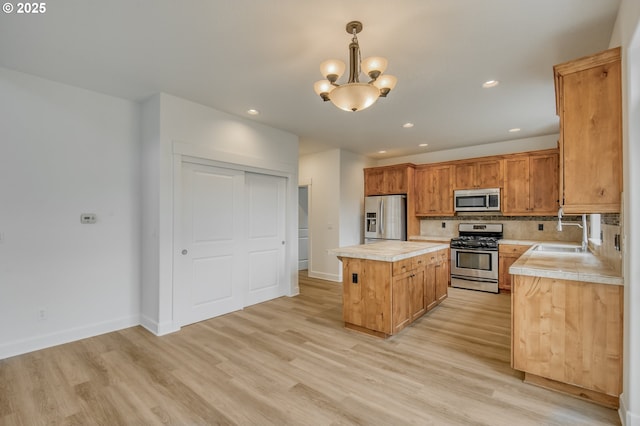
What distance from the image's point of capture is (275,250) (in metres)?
4.84

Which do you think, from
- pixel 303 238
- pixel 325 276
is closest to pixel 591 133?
pixel 325 276

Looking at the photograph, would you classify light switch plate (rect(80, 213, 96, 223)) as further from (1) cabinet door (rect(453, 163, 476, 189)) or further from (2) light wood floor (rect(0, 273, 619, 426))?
(1) cabinet door (rect(453, 163, 476, 189))

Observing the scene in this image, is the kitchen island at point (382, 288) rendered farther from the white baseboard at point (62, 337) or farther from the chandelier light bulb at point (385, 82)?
the white baseboard at point (62, 337)

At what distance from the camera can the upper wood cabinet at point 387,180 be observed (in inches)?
243

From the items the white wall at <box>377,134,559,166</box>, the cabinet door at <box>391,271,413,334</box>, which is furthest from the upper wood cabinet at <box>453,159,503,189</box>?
the cabinet door at <box>391,271,413,334</box>

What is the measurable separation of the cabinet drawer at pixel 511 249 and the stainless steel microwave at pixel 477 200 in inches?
27.1

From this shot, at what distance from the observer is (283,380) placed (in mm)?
2414

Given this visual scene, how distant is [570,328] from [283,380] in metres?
2.25

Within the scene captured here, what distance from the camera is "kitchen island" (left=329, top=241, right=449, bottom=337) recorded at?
3.17 meters

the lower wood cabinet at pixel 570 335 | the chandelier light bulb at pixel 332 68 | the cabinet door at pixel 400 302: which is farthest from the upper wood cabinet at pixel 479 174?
the chandelier light bulb at pixel 332 68

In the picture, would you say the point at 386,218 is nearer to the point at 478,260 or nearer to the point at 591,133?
the point at 478,260

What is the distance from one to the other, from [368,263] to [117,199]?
3087 millimetres

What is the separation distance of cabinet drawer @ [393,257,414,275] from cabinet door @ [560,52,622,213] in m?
1.54

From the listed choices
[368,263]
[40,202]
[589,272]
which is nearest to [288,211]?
[368,263]
